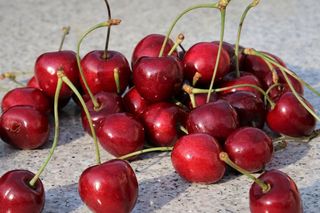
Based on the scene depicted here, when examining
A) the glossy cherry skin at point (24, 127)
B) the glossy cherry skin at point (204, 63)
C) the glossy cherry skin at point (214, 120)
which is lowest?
the glossy cherry skin at point (24, 127)

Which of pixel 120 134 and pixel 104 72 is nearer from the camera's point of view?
pixel 120 134

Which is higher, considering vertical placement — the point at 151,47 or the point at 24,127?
the point at 151,47

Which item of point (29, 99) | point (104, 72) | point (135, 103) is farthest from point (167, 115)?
point (29, 99)

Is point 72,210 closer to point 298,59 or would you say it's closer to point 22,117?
point 22,117

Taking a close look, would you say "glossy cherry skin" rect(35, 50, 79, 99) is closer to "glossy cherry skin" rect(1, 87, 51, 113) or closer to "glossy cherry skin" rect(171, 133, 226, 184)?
"glossy cherry skin" rect(1, 87, 51, 113)

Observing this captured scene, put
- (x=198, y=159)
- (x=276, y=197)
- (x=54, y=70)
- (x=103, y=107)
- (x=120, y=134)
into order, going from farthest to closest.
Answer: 1. (x=54, y=70)
2. (x=103, y=107)
3. (x=120, y=134)
4. (x=198, y=159)
5. (x=276, y=197)

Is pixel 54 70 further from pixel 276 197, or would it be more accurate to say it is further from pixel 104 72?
pixel 276 197

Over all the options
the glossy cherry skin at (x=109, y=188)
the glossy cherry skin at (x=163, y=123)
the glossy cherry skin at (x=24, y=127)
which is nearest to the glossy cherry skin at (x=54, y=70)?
the glossy cherry skin at (x=24, y=127)

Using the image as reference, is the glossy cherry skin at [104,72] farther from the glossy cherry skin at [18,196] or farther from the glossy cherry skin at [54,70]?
the glossy cherry skin at [18,196]
